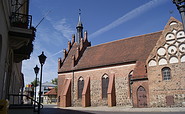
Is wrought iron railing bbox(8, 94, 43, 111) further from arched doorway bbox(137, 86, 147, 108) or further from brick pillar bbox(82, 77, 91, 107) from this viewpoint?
arched doorway bbox(137, 86, 147, 108)

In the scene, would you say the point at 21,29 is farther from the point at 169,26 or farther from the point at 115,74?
the point at 115,74

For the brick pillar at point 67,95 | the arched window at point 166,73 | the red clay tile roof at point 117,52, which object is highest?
the red clay tile roof at point 117,52

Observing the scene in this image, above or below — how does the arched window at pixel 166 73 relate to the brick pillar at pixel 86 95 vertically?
above

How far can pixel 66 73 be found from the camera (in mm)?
35969

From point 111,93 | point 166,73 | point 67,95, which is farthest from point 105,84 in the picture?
point 166,73

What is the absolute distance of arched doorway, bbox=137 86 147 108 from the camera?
2224 cm

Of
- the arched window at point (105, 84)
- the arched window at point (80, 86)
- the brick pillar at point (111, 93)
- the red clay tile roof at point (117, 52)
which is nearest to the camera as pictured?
the brick pillar at point (111, 93)

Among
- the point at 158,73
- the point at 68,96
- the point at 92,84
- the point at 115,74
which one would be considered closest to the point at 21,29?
the point at 158,73

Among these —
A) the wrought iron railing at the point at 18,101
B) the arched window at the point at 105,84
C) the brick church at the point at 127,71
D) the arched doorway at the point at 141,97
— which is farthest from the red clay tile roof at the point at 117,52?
the wrought iron railing at the point at 18,101

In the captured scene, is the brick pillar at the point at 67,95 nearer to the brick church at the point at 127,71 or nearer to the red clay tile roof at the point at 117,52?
the brick church at the point at 127,71

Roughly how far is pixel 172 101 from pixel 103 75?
1259 centimetres

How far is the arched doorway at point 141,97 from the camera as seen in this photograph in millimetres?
22237

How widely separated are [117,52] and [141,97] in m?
11.1

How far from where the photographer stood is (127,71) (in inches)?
1079
